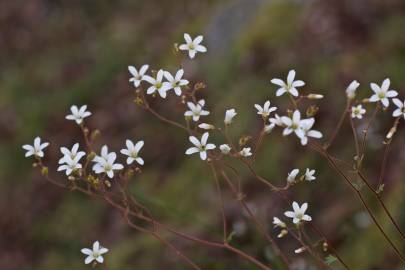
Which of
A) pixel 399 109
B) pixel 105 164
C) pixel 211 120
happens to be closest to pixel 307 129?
pixel 399 109

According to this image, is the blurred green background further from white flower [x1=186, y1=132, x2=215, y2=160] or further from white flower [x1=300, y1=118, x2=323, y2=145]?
white flower [x1=300, y1=118, x2=323, y2=145]

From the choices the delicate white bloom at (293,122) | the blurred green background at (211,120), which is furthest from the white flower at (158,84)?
the blurred green background at (211,120)

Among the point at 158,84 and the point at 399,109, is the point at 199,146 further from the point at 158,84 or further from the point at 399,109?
the point at 399,109

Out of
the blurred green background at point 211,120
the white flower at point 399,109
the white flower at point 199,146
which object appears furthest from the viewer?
the blurred green background at point 211,120

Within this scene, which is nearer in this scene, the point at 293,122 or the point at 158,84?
the point at 293,122

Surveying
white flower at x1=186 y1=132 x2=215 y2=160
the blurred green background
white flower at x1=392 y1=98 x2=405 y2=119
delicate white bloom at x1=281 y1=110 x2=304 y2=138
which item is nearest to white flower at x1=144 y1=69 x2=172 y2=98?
white flower at x1=186 y1=132 x2=215 y2=160

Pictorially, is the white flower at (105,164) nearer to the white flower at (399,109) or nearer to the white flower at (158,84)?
the white flower at (158,84)

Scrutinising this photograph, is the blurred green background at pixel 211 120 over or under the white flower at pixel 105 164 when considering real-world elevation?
over

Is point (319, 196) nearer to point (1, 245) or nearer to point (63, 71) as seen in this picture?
point (1, 245)
